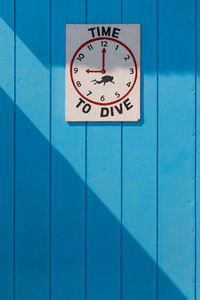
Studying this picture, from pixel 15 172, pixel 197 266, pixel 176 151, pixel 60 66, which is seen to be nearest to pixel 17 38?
pixel 60 66

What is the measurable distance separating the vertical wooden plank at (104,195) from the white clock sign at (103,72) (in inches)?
2.3

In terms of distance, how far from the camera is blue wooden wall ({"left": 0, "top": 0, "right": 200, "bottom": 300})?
258 cm

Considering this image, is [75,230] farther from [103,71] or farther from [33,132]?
[103,71]

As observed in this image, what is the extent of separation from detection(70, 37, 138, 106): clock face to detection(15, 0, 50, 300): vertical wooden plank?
140mm

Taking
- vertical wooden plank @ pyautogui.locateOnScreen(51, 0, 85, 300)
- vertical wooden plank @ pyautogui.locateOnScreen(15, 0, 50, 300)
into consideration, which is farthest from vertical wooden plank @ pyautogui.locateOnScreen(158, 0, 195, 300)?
vertical wooden plank @ pyautogui.locateOnScreen(15, 0, 50, 300)

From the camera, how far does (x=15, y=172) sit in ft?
8.52

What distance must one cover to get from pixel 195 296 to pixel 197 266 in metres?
0.13

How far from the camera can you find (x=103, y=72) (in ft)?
8.46

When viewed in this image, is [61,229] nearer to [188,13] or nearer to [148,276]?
[148,276]

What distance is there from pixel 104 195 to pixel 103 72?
0.50 m

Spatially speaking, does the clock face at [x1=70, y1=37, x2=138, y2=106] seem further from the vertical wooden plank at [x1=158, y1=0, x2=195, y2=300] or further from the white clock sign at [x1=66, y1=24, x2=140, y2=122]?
the vertical wooden plank at [x1=158, y1=0, x2=195, y2=300]

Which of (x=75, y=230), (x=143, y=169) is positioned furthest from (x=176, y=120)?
(x=75, y=230)

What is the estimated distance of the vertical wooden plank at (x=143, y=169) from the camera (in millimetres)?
2576

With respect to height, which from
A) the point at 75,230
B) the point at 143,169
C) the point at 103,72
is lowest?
the point at 75,230
